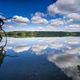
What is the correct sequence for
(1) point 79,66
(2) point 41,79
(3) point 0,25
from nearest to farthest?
(2) point 41,79, (1) point 79,66, (3) point 0,25

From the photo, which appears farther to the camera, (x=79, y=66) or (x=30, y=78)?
(x=79, y=66)

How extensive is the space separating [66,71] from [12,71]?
2485 mm

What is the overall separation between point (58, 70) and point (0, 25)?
477 inches

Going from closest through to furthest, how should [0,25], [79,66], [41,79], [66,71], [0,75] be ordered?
[41,79] → [0,75] → [66,71] → [79,66] → [0,25]

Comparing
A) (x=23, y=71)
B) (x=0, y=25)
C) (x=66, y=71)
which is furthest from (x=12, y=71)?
(x=0, y=25)

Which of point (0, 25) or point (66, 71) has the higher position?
point (0, 25)

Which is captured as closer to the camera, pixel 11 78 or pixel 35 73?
pixel 11 78

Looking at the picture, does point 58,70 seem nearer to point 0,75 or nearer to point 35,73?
point 35,73

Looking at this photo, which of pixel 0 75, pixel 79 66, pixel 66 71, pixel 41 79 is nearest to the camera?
pixel 41 79

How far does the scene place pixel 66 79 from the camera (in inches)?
431

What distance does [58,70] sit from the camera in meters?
13.0

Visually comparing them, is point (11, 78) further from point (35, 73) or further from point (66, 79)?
point (66, 79)

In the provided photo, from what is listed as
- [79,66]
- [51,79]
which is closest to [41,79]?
[51,79]

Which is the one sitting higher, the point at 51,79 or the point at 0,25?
the point at 0,25
